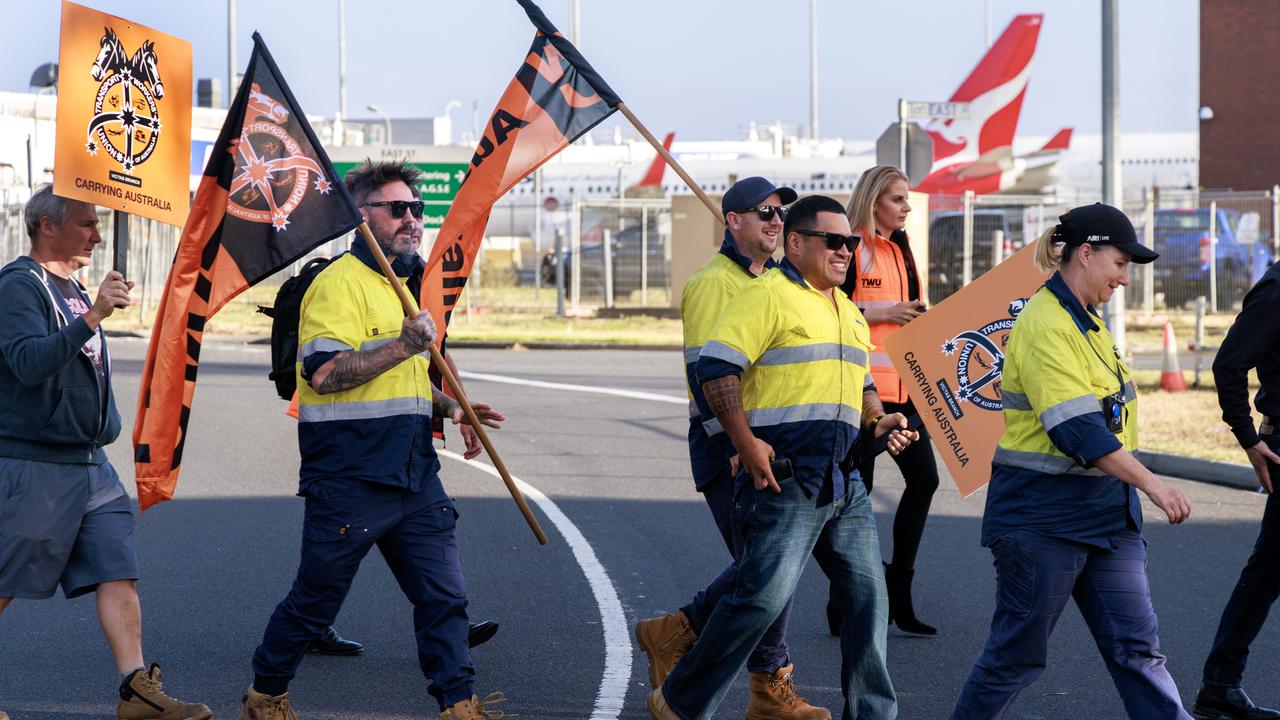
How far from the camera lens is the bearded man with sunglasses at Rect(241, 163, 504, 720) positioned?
5023 millimetres

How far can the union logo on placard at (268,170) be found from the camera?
5.34 m

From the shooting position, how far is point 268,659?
16.7 feet

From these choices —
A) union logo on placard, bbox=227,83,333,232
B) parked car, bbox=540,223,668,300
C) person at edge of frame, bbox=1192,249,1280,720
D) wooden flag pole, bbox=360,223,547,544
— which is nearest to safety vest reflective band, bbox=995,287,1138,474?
person at edge of frame, bbox=1192,249,1280,720

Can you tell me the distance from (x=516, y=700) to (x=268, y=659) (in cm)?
99

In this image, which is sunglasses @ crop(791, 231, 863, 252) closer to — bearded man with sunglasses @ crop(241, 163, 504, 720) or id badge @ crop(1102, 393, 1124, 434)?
id badge @ crop(1102, 393, 1124, 434)

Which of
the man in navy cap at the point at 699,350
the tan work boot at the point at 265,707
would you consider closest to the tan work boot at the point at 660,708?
the man in navy cap at the point at 699,350

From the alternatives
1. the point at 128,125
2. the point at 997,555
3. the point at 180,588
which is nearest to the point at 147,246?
the point at 180,588

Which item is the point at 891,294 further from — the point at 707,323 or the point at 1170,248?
the point at 1170,248

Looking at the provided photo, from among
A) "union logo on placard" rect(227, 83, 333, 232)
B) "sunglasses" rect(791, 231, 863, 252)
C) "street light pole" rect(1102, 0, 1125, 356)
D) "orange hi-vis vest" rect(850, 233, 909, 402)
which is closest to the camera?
"sunglasses" rect(791, 231, 863, 252)

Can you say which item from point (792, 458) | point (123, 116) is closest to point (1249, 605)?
point (792, 458)

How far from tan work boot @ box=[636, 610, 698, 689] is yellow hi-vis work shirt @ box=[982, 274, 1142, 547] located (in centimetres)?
138

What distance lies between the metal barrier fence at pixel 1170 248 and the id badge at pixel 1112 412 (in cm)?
2292

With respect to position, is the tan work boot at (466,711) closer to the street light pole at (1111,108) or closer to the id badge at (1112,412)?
the id badge at (1112,412)

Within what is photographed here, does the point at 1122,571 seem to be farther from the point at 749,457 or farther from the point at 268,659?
the point at 268,659
